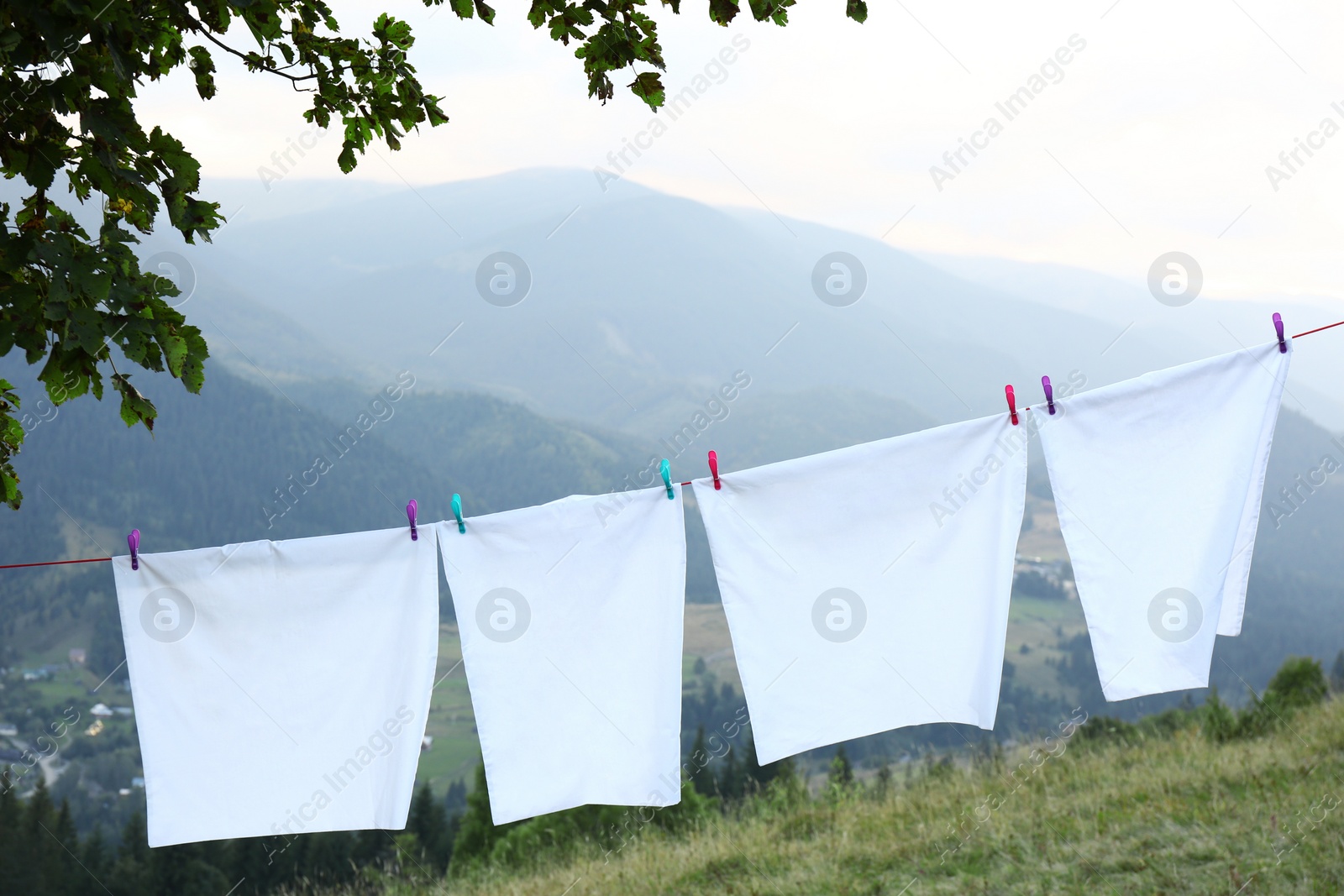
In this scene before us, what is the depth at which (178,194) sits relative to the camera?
6.92ft

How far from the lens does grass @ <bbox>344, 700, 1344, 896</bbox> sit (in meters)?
3.99

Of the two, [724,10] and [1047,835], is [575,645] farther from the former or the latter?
[1047,835]

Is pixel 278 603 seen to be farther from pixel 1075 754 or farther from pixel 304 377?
pixel 304 377

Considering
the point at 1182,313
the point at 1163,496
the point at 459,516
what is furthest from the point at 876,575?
the point at 1182,313

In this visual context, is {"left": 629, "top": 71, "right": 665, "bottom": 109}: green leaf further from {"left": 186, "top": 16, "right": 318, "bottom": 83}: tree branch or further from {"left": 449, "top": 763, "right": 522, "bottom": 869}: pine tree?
{"left": 449, "top": 763, "right": 522, "bottom": 869}: pine tree

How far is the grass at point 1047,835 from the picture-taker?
3994 millimetres

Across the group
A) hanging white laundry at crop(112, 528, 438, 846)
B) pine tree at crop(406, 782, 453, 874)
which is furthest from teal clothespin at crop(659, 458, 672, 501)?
pine tree at crop(406, 782, 453, 874)

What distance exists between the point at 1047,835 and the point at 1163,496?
102 inches

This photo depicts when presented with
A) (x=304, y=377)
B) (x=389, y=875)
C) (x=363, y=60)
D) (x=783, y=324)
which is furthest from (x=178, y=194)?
(x=783, y=324)

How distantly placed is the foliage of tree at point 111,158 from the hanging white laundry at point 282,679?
2.07ft

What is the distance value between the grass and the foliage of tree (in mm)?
3655

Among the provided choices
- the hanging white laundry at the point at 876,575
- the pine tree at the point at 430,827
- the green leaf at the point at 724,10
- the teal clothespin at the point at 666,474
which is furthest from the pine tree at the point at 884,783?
the pine tree at the point at 430,827

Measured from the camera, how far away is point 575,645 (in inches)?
114

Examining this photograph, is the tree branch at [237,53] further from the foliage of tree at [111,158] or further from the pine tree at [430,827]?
the pine tree at [430,827]
